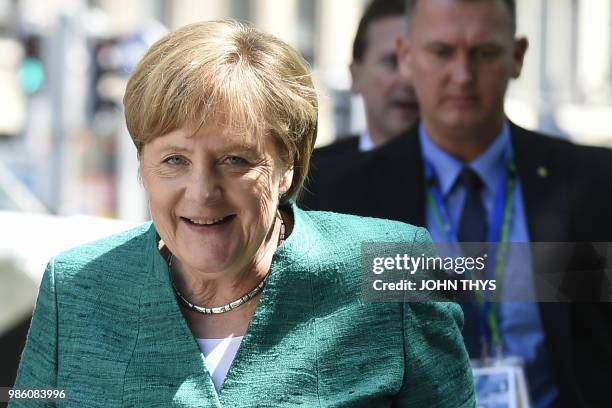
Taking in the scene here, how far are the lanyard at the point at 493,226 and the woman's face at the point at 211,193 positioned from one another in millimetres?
849

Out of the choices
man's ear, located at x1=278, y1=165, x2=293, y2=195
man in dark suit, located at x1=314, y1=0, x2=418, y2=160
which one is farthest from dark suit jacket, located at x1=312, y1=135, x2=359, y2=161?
man's ear, located at x1=278, y1=165, x2=293, y2=195

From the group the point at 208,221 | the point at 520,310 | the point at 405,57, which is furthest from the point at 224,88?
the point at 405,57

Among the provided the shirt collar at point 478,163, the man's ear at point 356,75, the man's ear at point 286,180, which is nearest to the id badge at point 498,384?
the shirt collar at point 478,163

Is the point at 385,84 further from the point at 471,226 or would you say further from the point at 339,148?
the point at 471,226

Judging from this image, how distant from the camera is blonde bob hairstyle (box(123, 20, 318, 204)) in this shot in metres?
2.20

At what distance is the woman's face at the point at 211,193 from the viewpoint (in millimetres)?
2201

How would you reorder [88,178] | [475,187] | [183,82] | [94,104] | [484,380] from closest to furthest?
1. [183,82]
2. [484,380]
3. [475,187]
4. [94,104]
5. [88,178]

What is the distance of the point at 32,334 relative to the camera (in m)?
2.43

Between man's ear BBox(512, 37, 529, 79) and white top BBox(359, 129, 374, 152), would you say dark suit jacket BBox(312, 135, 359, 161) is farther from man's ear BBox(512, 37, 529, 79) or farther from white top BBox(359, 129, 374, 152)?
man's ear BBox(512, 37, 529, 79)

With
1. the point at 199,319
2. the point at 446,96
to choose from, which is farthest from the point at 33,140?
the point at 199,319

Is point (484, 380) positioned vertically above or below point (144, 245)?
below

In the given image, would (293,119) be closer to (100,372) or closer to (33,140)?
(100,372)

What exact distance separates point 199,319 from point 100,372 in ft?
0.72

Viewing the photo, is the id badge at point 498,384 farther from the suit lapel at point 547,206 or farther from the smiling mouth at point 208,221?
the smiling mouth at point 208,221
